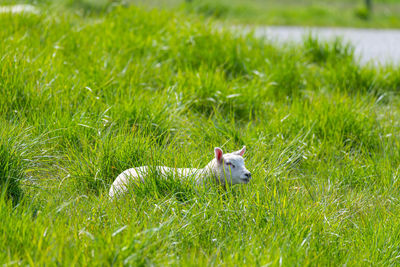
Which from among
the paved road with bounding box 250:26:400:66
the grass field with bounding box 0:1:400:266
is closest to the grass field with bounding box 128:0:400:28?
the paved road with bounding box 250:26:400:66

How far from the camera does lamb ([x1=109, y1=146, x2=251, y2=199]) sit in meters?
3.00

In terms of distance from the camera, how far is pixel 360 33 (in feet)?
32.9

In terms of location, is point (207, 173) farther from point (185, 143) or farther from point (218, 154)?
point (185, 143)

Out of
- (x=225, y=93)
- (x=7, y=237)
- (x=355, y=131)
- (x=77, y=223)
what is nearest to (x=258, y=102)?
(x=225, y=93)

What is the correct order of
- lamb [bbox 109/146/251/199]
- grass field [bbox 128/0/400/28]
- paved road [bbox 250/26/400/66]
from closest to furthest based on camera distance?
lamb [bbox 109/146/251/199] < paved road [bbox 250/26/400/66] < grass field [bbox 128/0/400/28]

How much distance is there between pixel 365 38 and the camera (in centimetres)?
930

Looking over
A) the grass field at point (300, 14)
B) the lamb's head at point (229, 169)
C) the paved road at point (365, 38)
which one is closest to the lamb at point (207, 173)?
the lamb's head at point (229, 169)

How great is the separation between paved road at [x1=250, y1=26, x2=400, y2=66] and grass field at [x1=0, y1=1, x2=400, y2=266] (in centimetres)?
159

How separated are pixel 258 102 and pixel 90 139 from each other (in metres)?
1.72

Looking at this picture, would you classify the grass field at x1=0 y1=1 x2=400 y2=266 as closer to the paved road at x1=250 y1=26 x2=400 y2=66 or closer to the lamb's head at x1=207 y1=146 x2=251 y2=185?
the lamb's head at x1=207 y1=146 x2=251 y2=185

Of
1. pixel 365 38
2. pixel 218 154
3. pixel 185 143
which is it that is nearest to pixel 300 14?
pixel 365 38

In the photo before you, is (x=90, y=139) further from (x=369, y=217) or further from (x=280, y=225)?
(x=369, y=217)

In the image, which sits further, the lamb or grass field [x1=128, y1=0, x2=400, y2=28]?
grass field [x1=128, y1=0, x2=400, y2=28]

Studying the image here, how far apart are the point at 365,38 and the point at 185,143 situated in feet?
22.2
